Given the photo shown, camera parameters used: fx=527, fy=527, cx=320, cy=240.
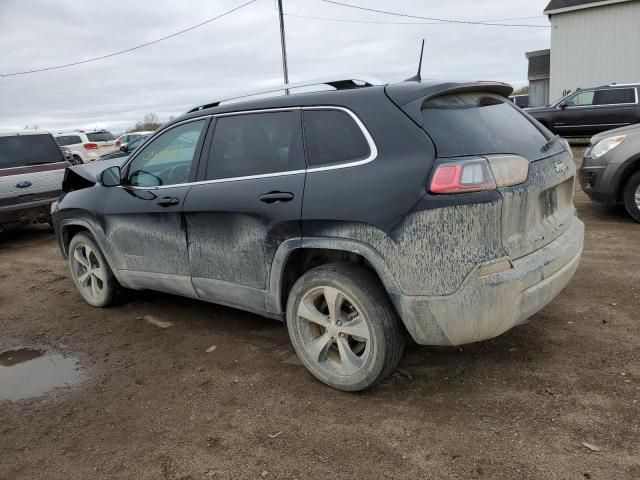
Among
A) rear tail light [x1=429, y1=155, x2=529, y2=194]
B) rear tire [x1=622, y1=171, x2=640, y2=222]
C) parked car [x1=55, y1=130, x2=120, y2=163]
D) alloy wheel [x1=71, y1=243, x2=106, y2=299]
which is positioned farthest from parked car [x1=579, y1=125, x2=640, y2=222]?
parked car [x1=55, y1=130, x2=120, y2=163]

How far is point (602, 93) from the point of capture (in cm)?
1465

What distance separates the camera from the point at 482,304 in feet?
8.60

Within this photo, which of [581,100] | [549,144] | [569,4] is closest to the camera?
[549,144]

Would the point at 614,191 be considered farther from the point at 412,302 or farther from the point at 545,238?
the point at 412,302

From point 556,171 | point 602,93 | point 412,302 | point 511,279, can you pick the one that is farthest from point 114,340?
point 602,93

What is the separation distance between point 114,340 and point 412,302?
2.73 meters

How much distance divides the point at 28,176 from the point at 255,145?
6480mm

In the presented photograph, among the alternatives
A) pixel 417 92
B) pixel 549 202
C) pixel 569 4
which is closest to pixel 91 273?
pixel 417 92

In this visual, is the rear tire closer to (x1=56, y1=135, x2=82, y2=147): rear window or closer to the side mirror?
the side mirror

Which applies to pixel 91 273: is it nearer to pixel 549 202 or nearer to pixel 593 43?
pixel 549 202

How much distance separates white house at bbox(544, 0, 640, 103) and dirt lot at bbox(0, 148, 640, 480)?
2023 cm

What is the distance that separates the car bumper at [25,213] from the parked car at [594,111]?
12131 millimetres

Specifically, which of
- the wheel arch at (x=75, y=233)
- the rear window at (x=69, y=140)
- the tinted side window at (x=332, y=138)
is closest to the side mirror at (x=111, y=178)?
the wheel arch at (x=75, y=233)

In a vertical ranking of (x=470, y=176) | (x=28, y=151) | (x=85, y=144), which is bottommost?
(x=85, y=144)
